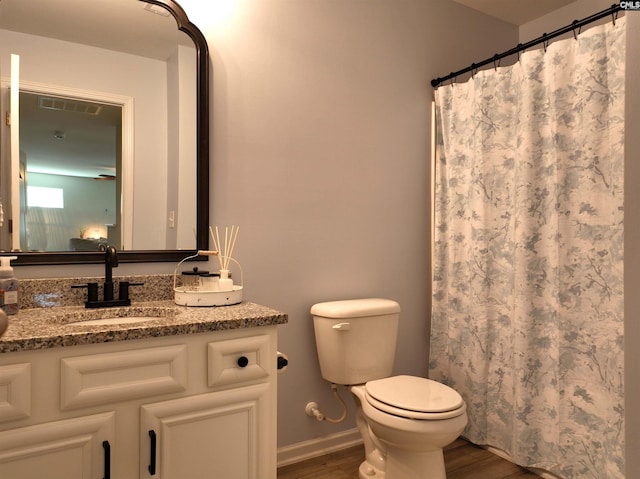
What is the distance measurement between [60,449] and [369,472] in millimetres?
1319

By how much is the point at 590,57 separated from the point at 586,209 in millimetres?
615

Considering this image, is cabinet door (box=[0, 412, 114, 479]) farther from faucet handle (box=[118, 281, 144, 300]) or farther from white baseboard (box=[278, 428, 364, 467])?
white baseboard (box=[278, 428, 364, 467])

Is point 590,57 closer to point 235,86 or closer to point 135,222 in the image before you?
point 235,86

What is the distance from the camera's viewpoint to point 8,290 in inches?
56.4

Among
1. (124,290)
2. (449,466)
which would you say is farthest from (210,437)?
(449,466)

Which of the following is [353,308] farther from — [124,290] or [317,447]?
[124,290]

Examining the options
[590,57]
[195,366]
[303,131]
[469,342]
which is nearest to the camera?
[195,366]

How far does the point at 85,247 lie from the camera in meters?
1.70

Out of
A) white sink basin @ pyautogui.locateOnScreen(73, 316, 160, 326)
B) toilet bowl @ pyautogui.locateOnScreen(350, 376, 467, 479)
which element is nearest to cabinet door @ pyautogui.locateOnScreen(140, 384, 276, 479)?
white sink basin @ pyautogui.locateOnScreen(73, 316, 160, 326)

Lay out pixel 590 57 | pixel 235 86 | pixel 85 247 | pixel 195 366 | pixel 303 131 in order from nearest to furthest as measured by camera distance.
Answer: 1. pixel 195 366
2. pixel 85 247
3. pixel 590 57
4. pixel 235 86
5. pixel 303 131

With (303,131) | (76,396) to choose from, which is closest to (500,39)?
(303,131)

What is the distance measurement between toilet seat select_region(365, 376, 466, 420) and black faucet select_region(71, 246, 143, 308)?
1032mm

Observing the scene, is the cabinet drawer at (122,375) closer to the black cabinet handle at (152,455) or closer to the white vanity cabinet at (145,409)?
the white vanity cabinet at (145,409)

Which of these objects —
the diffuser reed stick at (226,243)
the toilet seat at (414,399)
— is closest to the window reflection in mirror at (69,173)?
the diffuser reed stick at (226,243)
